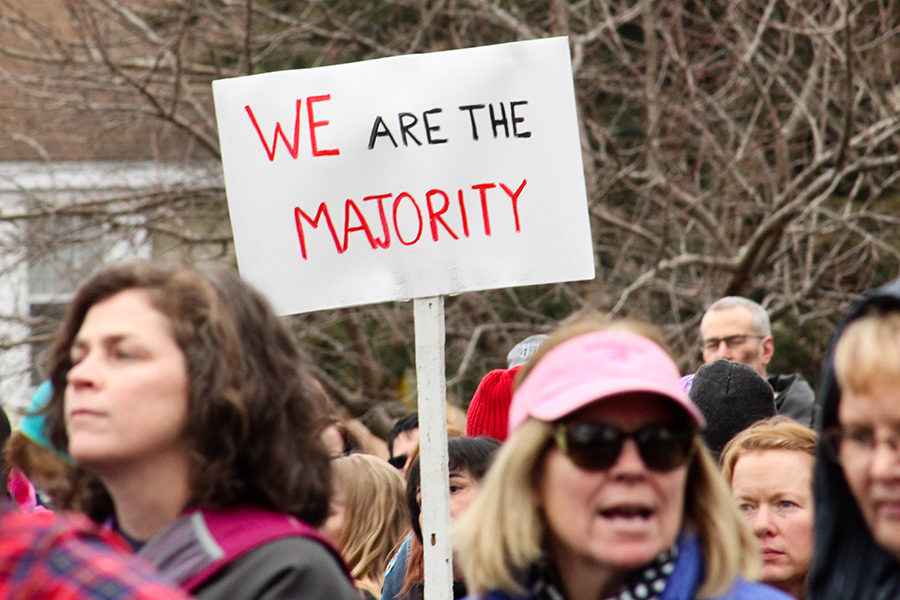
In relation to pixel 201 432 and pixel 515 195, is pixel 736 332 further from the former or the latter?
pixel 201 432

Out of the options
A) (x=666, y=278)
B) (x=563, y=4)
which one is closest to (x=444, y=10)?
(x=563, y=4)

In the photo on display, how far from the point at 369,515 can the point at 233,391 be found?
2.09 m

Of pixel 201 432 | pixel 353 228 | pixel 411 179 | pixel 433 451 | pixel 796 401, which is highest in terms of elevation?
pixel 411 179

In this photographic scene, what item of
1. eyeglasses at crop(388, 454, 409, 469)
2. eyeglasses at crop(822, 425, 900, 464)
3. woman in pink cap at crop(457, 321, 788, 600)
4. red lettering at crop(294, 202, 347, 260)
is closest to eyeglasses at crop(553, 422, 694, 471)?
woman in pink cap at crop(457, 321, 788, 600)

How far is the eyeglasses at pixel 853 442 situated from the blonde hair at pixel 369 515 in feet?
7.63

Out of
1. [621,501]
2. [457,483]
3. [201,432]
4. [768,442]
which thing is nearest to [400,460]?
[457,483]

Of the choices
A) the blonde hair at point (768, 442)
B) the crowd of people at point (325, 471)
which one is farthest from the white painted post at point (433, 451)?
the crowd of people at point (325, 471)

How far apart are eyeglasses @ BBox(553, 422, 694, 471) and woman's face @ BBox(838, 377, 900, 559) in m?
0.26

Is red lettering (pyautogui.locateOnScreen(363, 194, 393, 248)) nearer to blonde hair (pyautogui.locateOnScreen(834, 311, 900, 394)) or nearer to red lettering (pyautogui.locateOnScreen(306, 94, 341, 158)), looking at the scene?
red lettering (pyautogui.locateOnScreen(306, 94, 341, 158))

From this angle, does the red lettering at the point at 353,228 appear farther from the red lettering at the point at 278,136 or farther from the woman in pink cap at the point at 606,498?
the woman in pink cap at the point at 606,498

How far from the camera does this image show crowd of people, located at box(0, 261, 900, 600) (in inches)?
76.8

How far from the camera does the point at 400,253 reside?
396 cm

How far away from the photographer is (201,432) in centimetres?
230

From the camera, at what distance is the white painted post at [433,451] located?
357cm
